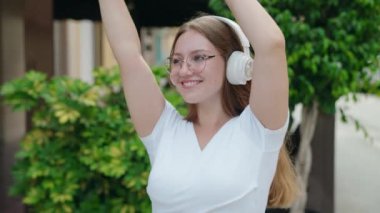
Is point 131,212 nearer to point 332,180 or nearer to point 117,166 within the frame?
point 117,166

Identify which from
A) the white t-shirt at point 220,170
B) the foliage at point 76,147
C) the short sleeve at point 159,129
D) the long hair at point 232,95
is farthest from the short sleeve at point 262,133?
the foliage at point 76,147

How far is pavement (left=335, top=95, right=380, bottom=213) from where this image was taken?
681 cm

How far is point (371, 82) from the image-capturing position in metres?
4.24

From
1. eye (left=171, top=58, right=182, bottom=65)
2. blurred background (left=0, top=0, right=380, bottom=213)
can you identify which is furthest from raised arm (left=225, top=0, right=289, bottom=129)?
blurred background (left=0, top=0, right=380, bottom=213)

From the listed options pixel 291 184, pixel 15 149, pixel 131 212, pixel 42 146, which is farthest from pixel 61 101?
pixel 291 184

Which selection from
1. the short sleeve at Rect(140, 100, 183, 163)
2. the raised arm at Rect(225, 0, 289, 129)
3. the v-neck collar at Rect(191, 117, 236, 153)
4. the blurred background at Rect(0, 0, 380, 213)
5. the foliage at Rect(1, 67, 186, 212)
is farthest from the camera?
the blurred background at Rect(0, 0, 380, 213)

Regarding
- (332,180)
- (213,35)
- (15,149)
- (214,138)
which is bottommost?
(332,180)

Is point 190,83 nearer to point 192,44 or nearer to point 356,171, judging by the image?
point 192,44

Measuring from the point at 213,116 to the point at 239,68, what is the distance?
0.57 feet

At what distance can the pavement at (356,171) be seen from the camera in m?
6.81

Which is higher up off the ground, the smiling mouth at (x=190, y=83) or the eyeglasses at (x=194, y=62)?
the eyeglasses at (x=194, y=62)

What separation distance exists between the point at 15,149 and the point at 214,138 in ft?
11.6

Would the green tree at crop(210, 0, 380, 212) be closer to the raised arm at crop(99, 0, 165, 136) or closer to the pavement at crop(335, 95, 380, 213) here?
the pavement at crop(335, 95, 380, 213)

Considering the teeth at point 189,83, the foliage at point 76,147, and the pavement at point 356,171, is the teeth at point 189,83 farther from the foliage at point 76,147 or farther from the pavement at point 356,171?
the pavement at point 356,171
